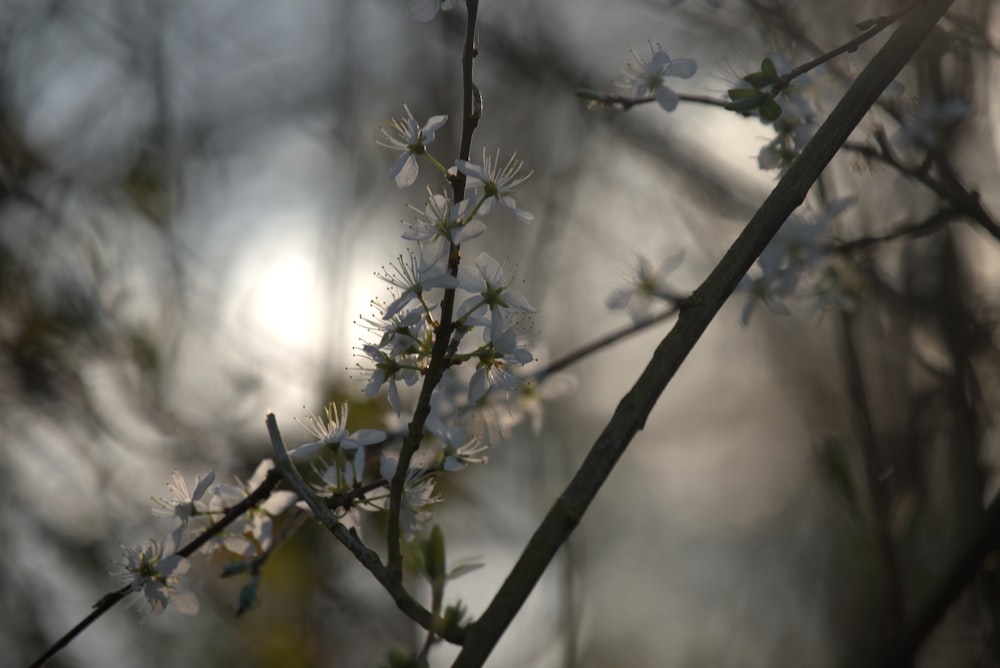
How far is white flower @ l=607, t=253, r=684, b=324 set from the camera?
6.15 ft

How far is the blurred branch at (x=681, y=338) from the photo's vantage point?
85 centimetres

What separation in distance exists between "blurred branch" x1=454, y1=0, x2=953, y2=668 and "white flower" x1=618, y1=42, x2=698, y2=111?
17.8 inches

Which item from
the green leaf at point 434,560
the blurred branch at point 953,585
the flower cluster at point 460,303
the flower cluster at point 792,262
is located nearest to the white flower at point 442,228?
the flower cluster at point 460,303

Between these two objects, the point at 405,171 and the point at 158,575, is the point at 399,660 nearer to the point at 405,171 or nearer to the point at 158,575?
the point at 158,575

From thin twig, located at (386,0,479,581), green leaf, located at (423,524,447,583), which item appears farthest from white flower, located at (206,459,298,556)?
thin twig, located at (386,0,479,581)

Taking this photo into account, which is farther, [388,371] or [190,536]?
[190,536]

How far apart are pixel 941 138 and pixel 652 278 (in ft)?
1.92

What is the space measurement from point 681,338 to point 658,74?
69 centimetres

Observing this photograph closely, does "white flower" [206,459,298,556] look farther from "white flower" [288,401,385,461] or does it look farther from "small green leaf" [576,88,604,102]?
"small green leaf" [576,88,604,102]

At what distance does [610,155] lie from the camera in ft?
13.2

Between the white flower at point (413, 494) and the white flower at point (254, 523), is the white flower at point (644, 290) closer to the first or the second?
the white flower at point (413, 494)

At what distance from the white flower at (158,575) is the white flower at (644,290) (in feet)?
3.27

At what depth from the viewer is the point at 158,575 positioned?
1217 mm

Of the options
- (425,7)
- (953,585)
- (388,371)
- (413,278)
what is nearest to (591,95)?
(425,7)
